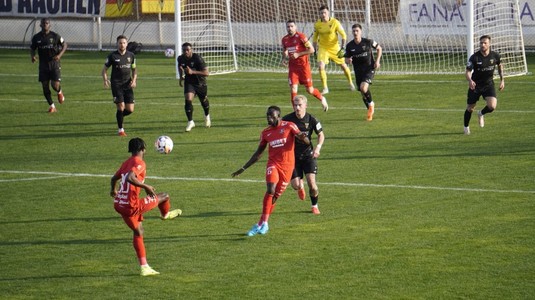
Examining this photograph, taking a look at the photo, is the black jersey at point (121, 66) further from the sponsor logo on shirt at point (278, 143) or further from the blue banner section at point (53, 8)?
the blue banner section at point (53, 8)

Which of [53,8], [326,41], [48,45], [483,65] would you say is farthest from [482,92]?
[53,8]

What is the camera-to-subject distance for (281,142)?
15.4 m

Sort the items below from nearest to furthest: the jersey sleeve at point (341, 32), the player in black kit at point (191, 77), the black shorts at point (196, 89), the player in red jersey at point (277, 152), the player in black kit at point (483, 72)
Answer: the player in red jersey at point (277, 152) < the player in black kit at point (483, 72) < the player in black kit at point (191, 77) < the black shorts at point (196, 89) < the jersey sleeve at point (341, 32)

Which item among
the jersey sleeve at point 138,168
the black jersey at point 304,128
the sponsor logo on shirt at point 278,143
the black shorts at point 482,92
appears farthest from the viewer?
the black shorts at point 482,92

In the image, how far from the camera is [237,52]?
1661 inches

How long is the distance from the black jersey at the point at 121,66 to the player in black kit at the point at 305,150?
9456mm

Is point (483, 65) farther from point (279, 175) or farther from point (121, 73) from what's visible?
point (279, 175)

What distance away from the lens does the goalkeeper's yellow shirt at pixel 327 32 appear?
31656 millimetres

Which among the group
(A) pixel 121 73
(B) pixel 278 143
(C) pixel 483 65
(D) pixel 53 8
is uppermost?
(D) pixel 53 8

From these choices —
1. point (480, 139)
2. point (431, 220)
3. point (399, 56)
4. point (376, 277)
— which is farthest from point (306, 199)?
point (399, 56)

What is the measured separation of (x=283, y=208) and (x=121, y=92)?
934 cm

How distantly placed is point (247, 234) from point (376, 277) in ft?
9.80

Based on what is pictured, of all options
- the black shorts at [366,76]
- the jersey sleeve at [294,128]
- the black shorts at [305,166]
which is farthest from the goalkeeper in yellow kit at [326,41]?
the jersey sleeve at [294,128]

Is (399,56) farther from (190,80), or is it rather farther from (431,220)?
(431,220)
